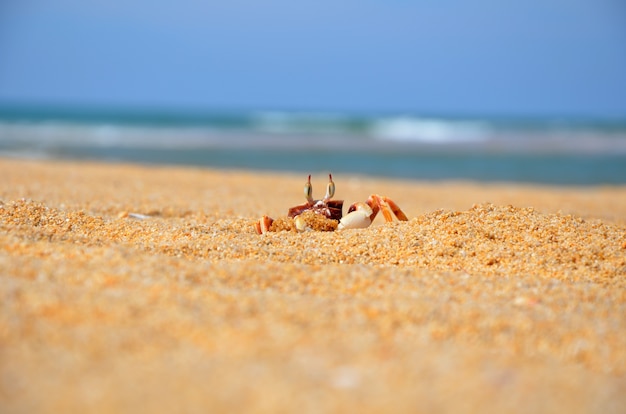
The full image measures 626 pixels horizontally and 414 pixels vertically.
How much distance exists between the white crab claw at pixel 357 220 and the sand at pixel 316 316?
28cm

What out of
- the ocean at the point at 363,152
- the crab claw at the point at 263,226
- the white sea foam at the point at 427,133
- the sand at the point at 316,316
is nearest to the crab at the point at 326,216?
the crab claw at the point at 263,226

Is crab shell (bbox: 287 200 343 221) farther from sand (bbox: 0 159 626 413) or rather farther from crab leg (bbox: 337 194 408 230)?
sand (bbox: 0 159 626 413)

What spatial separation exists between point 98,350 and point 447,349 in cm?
139

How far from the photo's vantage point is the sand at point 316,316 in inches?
88.5

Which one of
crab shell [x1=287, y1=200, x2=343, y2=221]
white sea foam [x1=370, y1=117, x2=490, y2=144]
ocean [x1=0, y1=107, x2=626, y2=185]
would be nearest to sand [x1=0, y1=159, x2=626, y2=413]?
crab shell [x1=287, y1=200, x2=343, y2=221]

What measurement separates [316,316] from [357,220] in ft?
7.36

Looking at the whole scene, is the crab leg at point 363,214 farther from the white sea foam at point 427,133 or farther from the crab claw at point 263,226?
the white sea foam at point 427,133

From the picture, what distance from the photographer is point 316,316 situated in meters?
2.85

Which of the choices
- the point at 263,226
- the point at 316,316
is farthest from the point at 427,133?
the point at 316,316

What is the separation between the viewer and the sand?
2.25 m

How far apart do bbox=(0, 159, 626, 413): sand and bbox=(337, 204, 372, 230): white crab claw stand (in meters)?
0.28

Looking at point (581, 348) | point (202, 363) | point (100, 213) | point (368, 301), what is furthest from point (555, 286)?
point (100, 213)

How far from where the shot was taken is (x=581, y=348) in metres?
2.75

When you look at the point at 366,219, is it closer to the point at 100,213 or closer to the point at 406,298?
the point at 406,298
